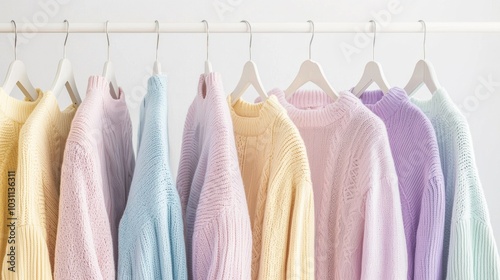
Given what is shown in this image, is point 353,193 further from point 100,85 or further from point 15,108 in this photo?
point 15,108

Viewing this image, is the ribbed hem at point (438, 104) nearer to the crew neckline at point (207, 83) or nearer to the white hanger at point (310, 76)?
the white hanger at point (310, 76)

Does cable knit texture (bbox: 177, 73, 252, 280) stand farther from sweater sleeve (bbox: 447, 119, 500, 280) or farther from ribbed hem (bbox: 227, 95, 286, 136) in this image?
sweater sleeve (bbox: 447, 119, 500, 280)

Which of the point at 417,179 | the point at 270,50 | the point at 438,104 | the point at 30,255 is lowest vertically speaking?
the point at 30,255

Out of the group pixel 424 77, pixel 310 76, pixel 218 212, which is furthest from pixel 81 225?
pixel 424 77

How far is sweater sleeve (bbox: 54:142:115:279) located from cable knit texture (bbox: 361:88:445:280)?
1.56 ft

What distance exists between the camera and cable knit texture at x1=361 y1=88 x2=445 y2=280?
3.49ft

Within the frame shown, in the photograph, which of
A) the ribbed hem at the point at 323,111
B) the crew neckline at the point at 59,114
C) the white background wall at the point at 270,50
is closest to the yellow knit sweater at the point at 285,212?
the ribbed hem at the point at 323,111

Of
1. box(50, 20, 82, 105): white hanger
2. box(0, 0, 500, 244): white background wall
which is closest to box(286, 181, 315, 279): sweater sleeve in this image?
box(50, 20, 82, 105): white hanger

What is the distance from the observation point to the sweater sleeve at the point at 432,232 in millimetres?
1061

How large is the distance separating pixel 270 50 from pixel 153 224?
0.97 m

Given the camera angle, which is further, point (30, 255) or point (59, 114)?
point (59, 114)

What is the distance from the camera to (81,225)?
0.96 meters

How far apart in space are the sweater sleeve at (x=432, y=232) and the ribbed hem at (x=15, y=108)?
2.13ft

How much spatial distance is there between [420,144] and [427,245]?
17 cm
